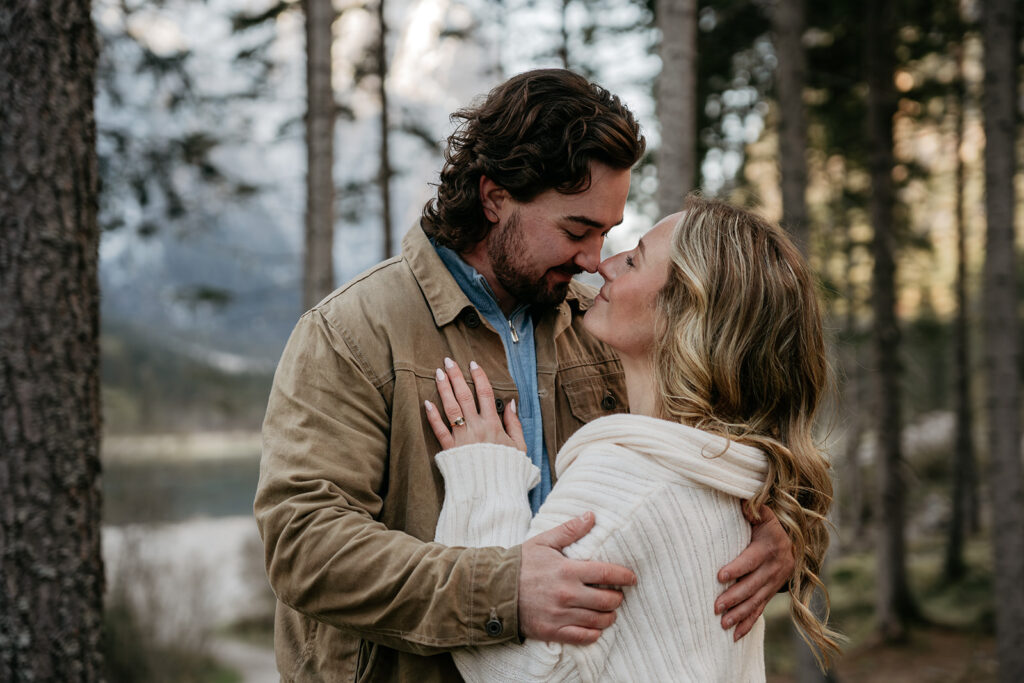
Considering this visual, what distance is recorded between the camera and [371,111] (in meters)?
12.6

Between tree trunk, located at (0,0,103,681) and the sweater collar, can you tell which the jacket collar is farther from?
tree trunk, located at (0,0,103,681)

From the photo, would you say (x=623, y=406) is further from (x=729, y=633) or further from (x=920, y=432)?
(x=920, y=432)

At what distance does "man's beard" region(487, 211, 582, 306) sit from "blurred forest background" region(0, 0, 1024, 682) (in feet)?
5.45

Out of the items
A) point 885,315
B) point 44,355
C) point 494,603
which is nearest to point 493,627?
point 494,603

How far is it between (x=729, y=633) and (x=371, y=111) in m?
11.7

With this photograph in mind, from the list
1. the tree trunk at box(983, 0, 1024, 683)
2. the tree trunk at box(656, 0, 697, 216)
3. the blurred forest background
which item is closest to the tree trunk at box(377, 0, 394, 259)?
the blurred forest background

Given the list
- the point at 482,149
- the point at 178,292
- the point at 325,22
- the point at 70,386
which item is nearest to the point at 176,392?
the point at 178,292

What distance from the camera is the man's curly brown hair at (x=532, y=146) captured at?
246 centimetres

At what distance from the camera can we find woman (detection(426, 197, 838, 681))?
1.86 meters

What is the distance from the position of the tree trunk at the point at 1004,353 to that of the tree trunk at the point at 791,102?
4.43 ft

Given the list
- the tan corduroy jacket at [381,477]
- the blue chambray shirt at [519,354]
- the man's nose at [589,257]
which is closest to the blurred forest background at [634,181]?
the man's nose at [589,257]

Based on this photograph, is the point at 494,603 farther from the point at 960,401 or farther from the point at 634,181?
the point at 960,401

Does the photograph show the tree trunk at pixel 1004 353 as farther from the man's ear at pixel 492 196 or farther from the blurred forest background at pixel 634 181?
the man's ear at pixel 492 196

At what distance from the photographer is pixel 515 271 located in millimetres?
2453
